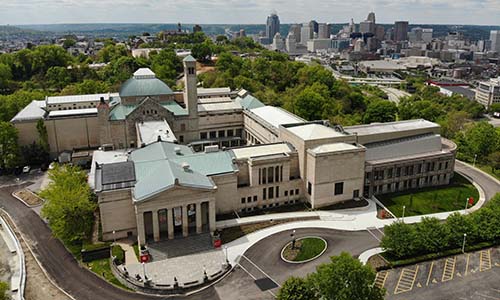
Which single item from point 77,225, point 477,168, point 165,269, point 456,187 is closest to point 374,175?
point 456,187

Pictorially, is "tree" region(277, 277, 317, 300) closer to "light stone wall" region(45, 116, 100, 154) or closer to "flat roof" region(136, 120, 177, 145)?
"flat roof" region(136, 120, 177, 145)

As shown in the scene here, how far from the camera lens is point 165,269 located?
61594 millimetres

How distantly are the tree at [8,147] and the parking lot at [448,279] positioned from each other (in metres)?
85.8

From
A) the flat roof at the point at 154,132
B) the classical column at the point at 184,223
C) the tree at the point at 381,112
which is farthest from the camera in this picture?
the tree at the point at 381,112

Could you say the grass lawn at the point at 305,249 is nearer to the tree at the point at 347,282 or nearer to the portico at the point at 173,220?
the portico at the point at 173,220

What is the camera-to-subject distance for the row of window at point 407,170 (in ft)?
286

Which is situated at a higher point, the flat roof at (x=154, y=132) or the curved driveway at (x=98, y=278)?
the flat roof at (x=154, y=132)

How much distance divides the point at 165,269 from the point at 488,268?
1928 inches

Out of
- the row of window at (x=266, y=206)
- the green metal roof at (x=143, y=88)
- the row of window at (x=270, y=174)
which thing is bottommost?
the row of window at (x=266, y=206)

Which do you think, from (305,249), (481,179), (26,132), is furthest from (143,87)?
(481,179)

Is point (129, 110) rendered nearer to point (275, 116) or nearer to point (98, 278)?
point (275, 116)

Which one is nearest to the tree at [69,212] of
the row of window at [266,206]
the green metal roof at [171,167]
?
the green metal roof at [171,167]

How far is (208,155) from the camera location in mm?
79750

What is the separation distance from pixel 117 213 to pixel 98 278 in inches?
472
